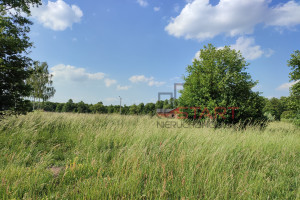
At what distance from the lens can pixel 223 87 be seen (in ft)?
34.2

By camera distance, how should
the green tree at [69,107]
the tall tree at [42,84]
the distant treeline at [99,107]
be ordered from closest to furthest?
the tall tree at [42,84] → the distant treeline at [99,107] → the green tree at [69,107]

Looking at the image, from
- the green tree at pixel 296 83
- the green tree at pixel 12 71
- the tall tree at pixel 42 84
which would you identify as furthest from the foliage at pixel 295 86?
the tall tree at pixel 42 84

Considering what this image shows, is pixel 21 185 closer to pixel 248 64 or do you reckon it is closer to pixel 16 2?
pixel 16 2

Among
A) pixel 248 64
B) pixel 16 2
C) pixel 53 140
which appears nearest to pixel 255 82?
pixel 248 64

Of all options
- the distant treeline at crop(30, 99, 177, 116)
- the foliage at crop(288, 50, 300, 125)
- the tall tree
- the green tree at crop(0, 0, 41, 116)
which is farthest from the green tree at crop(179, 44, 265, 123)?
the distant treeline at crop(30, 99, 177, 116)

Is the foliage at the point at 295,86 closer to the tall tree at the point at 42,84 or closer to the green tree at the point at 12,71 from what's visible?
the green tree at the point at 12,71

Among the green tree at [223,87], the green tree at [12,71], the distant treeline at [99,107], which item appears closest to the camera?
the green tree at [12,71]

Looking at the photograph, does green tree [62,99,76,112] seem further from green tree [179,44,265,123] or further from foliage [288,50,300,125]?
foliage [288,50,300,125]

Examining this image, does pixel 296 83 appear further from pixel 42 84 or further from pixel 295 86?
pixel 42 84

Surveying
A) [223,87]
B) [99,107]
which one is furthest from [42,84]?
[223,87]

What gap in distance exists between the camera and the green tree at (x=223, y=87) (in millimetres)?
10109

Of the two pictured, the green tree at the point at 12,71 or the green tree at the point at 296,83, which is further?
the green tree at the point at 296,83

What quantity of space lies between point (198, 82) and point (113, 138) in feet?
25.2

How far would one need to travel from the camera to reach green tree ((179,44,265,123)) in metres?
10.1
